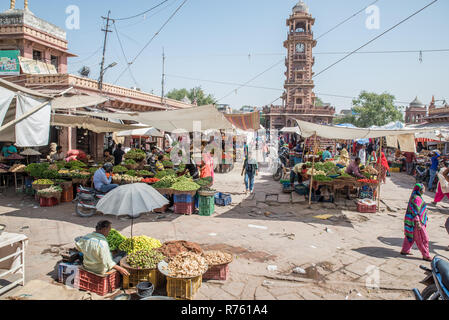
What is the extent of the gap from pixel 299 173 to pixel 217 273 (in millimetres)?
7737

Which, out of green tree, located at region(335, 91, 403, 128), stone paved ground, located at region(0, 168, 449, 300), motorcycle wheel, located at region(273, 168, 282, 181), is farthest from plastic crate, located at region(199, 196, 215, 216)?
green tree, located at region(335, 91, 403, 128)

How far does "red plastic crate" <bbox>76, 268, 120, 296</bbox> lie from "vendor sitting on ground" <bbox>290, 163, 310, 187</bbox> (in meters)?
8.29

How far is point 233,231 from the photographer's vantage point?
6.74 m

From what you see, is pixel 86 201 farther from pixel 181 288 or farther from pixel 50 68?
pixel 50 68

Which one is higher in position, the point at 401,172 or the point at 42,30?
the point at 42,30

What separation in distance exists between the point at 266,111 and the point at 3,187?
1802 inches

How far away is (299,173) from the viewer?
37.4 ft

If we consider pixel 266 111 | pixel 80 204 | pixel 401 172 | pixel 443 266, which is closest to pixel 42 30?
pixel 80 204

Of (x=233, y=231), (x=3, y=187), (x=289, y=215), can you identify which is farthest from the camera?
(x=3, y=187)

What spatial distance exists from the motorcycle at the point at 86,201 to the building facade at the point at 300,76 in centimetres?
4249

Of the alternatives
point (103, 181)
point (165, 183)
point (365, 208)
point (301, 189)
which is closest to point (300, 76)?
point (301, 189)

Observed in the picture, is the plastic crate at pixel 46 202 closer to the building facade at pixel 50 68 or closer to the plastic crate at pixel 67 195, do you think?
the plastic crate at pixel 67 195

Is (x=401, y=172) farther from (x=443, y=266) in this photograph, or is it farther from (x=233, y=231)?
(x=443, y=266)
